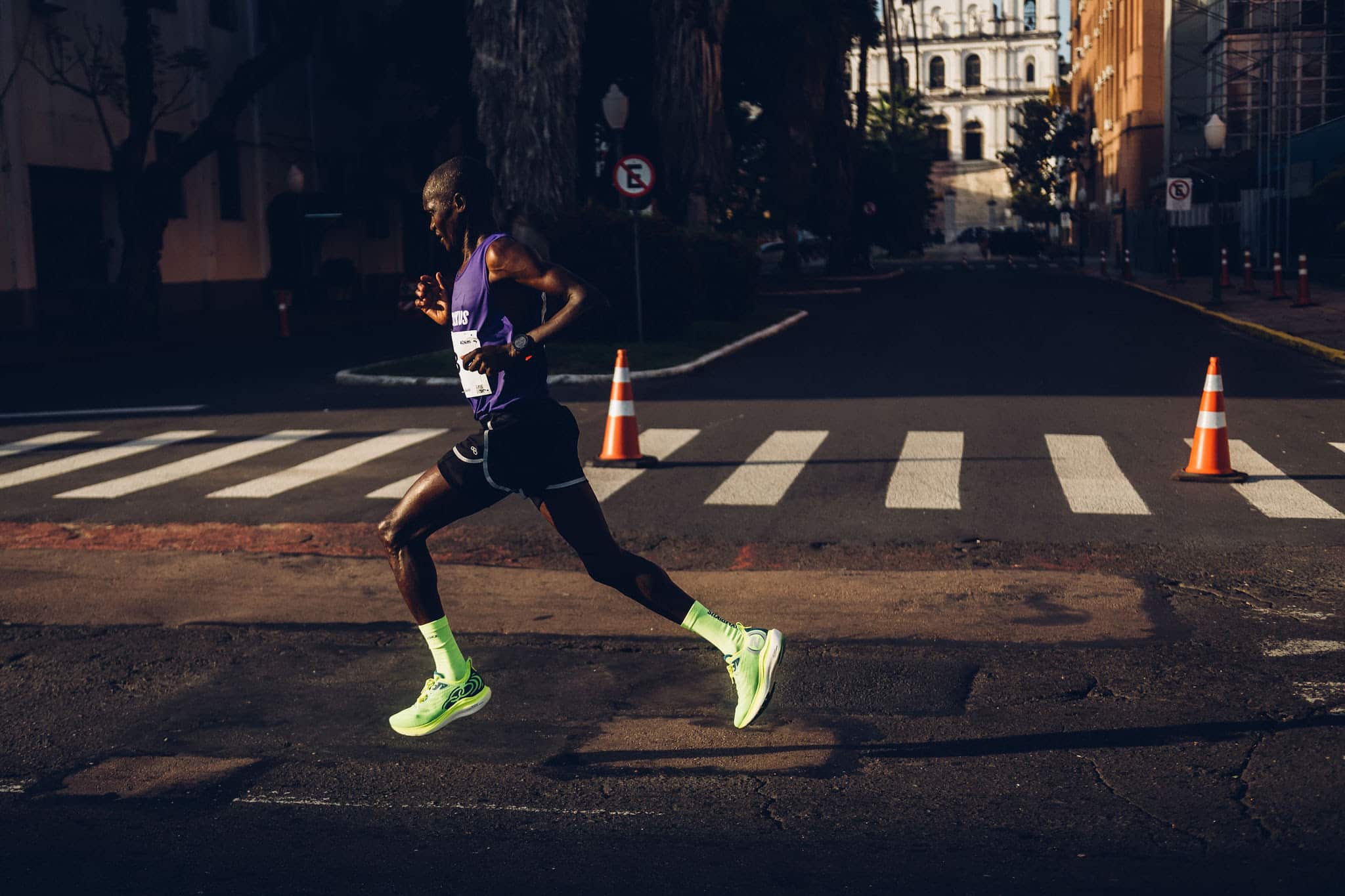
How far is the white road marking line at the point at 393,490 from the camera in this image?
34.9 feet

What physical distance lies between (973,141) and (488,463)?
428 feet

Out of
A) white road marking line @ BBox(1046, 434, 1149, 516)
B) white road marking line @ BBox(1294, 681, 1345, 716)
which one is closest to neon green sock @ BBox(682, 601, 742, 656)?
white road marking line @ BBox(1294, 681, 1345, 716)

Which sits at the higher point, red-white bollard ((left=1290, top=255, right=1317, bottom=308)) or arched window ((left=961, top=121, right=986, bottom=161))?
arched window ((left=961, top=121, right=986, bottom=161))

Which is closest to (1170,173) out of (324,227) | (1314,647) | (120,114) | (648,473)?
(324,227)

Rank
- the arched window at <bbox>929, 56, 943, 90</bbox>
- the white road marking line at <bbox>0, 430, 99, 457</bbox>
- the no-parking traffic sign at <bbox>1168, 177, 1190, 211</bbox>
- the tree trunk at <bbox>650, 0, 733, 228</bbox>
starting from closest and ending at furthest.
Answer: the white road marking line at <bbox>0, 430, 99, 457</bbox>, the tree trunk at <bbox>650, 0, 733, 228</bbox>, the no-parking traffic sign at <bbox>1168, 177, 1190, 211</bbox>, the arched window at <bbox>929, 56, 943, 90</bbox>

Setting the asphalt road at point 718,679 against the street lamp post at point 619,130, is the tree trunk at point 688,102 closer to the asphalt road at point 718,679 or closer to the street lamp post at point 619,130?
the street lamp post at point 619,130

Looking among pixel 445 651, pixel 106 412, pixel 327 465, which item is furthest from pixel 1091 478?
pixel 106 412

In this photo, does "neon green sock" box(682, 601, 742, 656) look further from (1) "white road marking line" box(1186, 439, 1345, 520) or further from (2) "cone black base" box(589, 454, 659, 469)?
(2) "cone black base" box(589, 454, 659, 469)

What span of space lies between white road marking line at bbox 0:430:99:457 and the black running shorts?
31.6 feet

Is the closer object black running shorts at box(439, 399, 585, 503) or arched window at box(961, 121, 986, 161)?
black running shorts at box(439, 399, 585, 503)

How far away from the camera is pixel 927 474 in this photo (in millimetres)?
11180

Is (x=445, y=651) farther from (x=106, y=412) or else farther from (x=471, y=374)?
(x=106, y=412)

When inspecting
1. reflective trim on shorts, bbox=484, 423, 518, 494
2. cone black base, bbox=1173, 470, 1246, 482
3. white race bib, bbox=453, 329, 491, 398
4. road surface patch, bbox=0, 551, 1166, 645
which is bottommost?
road surface patch, bbox=0, 551, 1166, 645

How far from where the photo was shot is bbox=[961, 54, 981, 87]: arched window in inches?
4985
